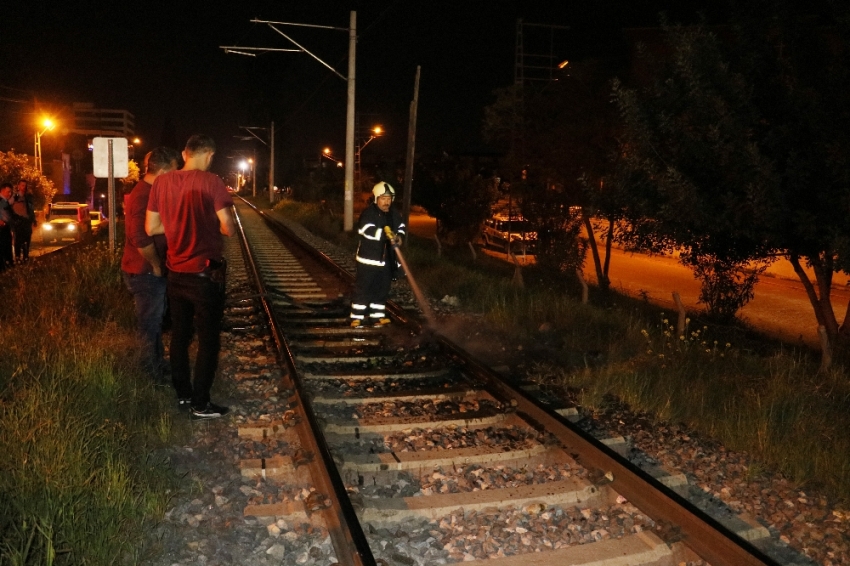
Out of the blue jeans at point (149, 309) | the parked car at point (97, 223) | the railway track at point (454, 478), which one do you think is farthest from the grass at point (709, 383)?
the parked car at point (97, 223)

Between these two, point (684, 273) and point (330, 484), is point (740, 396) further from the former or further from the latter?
point (684, 273)

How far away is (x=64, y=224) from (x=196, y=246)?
89.7 ft

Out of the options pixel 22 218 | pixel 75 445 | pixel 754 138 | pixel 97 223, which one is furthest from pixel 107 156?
pixel 97 223

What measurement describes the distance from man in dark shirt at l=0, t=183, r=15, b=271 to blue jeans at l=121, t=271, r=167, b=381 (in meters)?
8.51

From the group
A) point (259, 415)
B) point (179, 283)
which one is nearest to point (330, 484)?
point (259, 415)

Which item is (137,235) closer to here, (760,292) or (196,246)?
(196,246)

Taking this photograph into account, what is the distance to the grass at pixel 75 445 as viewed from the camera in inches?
145

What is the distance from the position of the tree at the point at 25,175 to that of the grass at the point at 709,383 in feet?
106

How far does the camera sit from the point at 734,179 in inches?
333

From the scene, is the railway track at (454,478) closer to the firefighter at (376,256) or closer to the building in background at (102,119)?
the firefighter at (376,256)

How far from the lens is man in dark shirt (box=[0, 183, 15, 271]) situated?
44.4 ft

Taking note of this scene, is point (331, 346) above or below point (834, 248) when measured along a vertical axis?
below

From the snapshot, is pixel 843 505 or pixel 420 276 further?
pixel 420 276

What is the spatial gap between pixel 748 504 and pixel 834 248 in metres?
3.84
